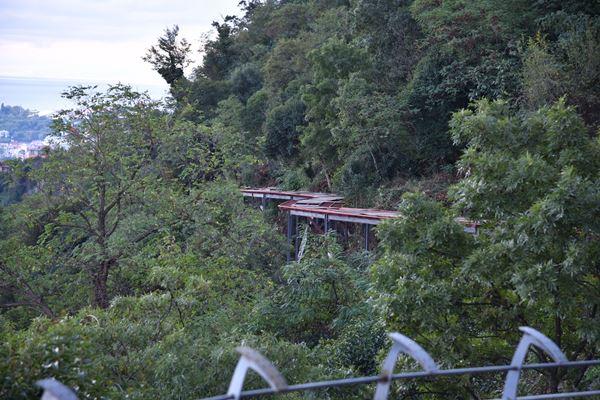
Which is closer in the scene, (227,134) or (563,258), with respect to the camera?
(563,258)

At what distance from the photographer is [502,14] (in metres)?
19.5

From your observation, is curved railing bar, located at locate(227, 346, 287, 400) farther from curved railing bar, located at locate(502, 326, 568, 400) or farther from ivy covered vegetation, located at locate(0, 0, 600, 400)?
ivy covered vegetation, located at locate(0, 0, 600, 400)

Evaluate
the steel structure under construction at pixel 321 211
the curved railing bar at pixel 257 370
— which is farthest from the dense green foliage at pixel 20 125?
the curved railing bar at pixel 257 370

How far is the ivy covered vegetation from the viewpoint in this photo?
20.8ft

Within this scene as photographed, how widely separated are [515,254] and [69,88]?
980cm

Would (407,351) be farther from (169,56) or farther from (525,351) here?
(169,56)

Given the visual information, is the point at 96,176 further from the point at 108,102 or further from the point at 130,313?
the point at 130,313

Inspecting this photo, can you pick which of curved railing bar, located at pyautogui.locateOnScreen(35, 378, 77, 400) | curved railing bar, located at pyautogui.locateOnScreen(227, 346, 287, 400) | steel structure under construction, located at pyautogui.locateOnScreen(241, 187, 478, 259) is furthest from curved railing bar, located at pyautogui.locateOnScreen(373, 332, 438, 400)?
steel structure under construction, located at pyautogui.locateOnScreen(241, 187, 478, 259)

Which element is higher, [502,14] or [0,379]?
[502,14]

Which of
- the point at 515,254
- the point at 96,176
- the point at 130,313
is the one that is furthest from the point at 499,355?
the point at 96,176

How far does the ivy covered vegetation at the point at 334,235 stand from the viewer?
6.33 meters

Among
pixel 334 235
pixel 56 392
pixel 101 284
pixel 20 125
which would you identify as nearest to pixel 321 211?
pixel 334 235

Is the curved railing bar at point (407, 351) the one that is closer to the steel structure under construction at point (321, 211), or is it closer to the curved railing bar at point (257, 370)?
the curved railing bar at point (257, 370)

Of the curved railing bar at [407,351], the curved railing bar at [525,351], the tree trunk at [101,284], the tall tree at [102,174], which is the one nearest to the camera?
the curved railing bar at [407,351]
